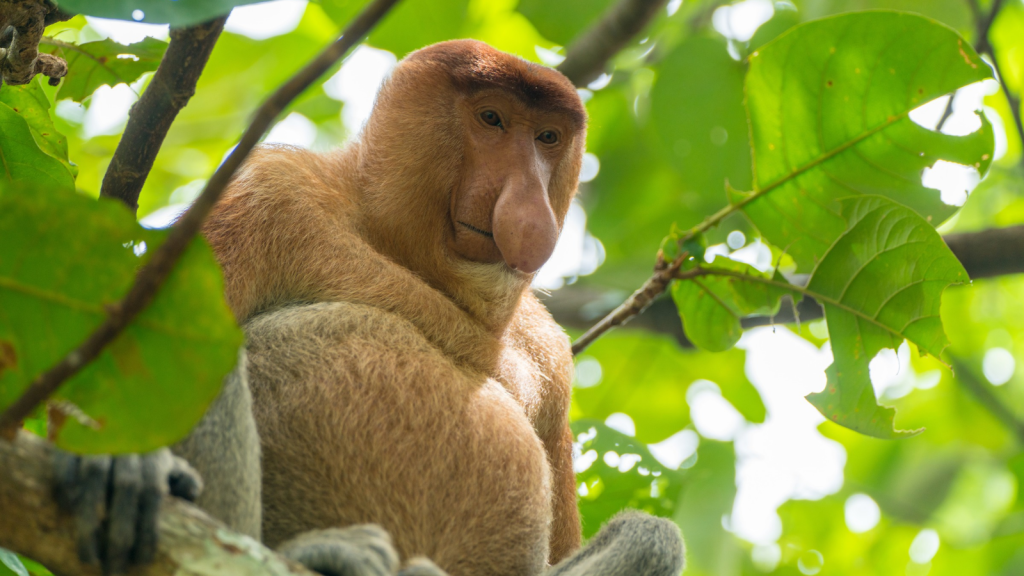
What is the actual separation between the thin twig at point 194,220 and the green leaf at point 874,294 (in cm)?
205

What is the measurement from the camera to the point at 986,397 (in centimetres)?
598

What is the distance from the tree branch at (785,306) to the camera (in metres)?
3.39

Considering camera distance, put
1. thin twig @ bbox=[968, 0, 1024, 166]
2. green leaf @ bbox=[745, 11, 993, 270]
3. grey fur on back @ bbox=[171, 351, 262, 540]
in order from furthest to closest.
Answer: thin twig @ bbox=[968, 0, 1024, 166] → green leaf @ bbox=[745, 11, 993, 270] → grey fur on back @ bbox=[171, 351, 262, 540]

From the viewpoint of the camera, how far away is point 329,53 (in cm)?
101

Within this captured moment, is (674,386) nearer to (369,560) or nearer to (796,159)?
(796,159)

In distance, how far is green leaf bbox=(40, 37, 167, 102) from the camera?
2484 mm

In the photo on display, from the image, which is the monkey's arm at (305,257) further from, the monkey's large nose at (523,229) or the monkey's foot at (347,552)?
the monkey's foot at (347,552)

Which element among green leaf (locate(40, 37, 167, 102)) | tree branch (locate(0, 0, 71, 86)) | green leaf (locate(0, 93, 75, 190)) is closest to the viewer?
tree branch (locate(0, 0, 71, 86))

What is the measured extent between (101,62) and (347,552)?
5.58 ft

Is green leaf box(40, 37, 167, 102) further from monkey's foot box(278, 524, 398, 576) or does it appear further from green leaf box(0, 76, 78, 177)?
monkey's foot box(278, 524, 398, 576)

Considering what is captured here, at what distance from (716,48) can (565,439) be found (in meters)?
2.17

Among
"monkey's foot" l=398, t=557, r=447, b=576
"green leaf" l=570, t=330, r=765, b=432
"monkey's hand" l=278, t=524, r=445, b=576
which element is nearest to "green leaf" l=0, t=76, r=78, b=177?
"monkey's hand" l=278, t=524, r=445, b=576

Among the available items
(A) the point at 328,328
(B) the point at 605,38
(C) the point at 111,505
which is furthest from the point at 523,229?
(B) the point at 605,38

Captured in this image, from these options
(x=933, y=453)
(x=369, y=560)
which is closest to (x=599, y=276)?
(x=369, y=560)
